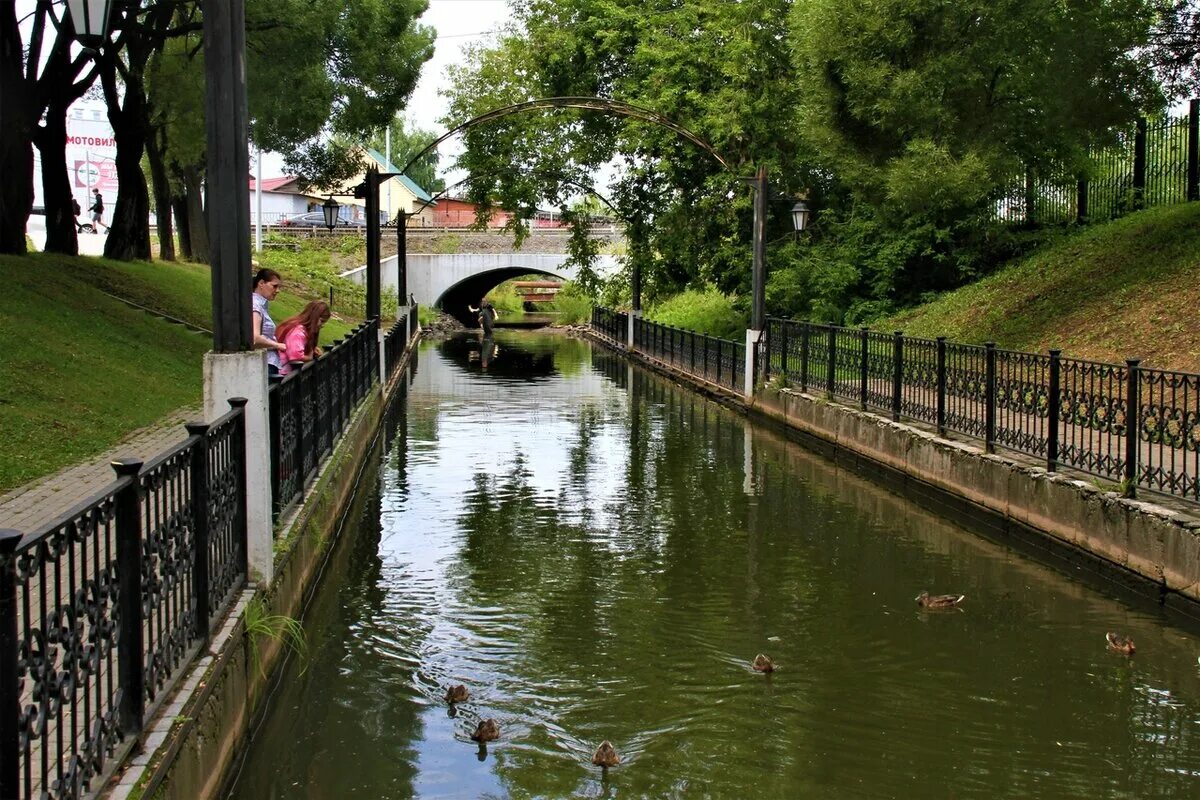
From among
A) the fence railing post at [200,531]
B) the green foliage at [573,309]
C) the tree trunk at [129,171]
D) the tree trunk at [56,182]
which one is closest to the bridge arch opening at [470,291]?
the green foliage at [573,309]

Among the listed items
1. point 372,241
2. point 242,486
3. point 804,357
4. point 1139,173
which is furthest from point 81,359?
point 1139,173

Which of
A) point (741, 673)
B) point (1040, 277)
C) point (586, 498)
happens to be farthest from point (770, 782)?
point (1040, 277)

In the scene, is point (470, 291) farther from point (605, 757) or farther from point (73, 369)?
point (605, 757)

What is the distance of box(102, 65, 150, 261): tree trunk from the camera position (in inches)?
965

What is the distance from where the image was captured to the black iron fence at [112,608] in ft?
11.1

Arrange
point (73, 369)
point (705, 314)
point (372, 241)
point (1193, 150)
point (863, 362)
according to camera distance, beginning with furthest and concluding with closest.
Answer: point (705, 314)
point (372, 241)
point (1193, 150)
point (863, 362)
point (73, 369)

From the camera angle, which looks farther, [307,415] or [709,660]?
[307,415]

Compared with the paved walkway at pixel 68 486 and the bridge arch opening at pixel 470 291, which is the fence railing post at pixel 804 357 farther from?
the bridge arch opening at pixel 470 291

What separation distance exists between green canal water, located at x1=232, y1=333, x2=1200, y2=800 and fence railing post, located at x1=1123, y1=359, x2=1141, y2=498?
2.46ft

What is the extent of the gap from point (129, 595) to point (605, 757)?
2254mm

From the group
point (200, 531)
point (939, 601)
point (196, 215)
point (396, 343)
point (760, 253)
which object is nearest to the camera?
point (200, 531)

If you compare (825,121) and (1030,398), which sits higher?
(825,121)

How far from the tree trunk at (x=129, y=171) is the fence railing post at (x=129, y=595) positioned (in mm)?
20014

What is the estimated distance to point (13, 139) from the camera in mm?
20531
